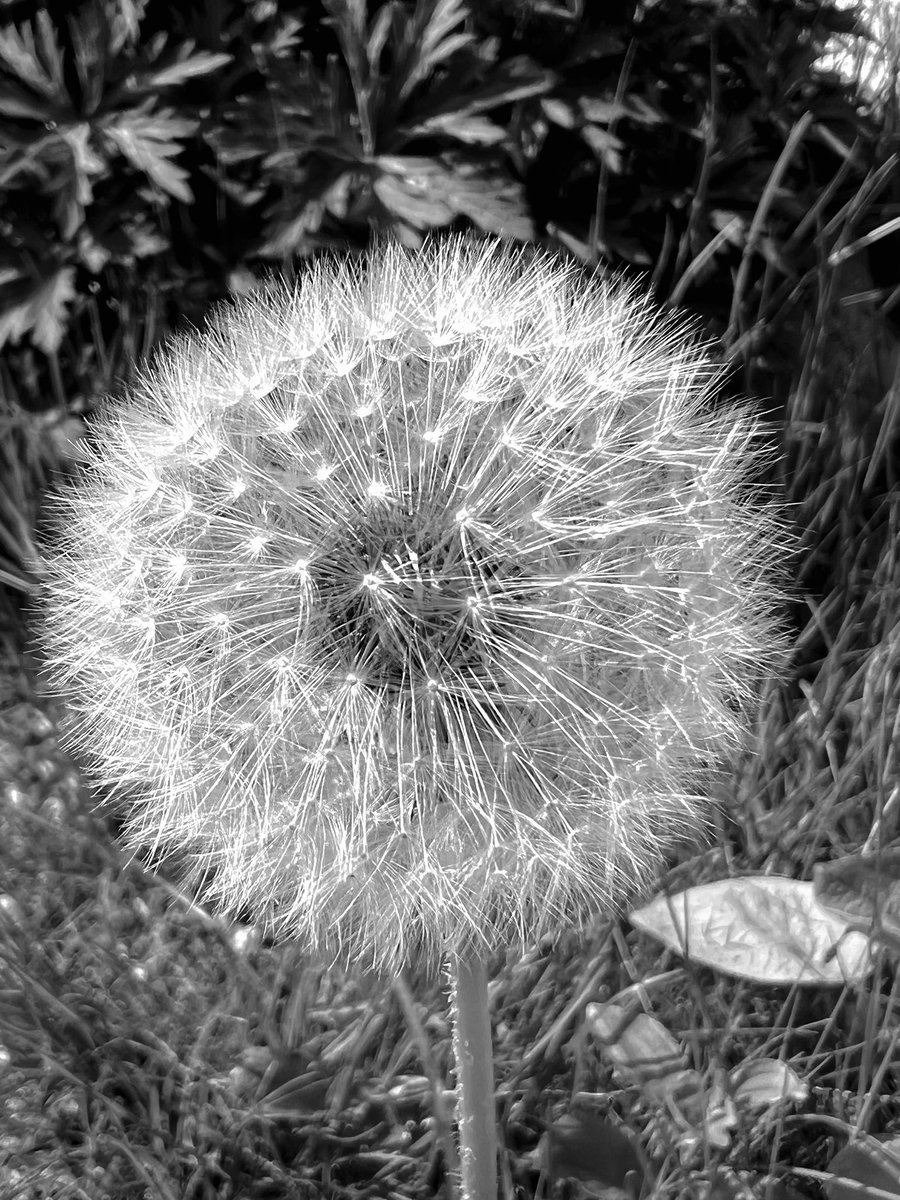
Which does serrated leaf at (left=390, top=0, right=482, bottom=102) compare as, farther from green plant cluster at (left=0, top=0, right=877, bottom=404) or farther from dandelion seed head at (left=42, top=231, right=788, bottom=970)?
dandelion seed head at (left=42, top=231, right=788, bottom=970)

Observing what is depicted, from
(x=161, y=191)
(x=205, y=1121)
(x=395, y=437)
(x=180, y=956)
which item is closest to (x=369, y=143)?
(x=161, y=191)

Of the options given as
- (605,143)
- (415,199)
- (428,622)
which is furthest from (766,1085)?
(605,143)


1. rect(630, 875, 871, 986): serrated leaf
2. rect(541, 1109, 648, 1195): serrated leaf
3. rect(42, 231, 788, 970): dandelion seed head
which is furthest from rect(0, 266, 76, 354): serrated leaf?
rect(541, 1109, 648, 1195): serrated leaf

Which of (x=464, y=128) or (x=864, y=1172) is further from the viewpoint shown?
(x=464, y=128)

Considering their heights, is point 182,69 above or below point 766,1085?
above

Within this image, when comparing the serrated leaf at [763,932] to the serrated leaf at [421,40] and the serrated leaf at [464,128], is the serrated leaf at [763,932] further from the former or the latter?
the serrated leaf at [421,40]

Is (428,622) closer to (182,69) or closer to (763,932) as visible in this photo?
(763,932)

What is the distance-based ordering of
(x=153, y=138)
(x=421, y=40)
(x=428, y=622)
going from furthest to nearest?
(x=153, y=138)
(x=421, y=40)
(x=428, y=622)
